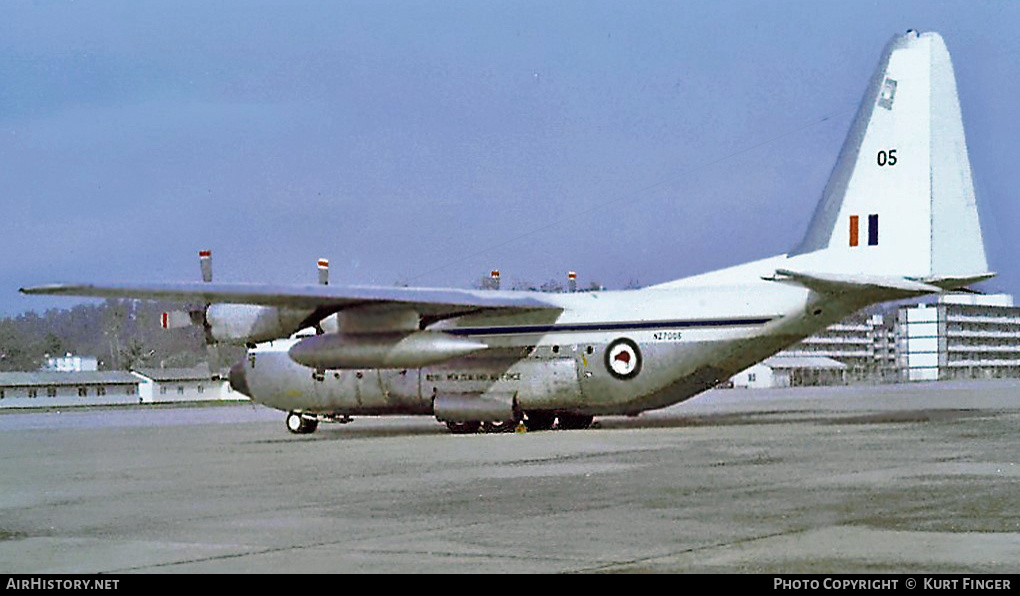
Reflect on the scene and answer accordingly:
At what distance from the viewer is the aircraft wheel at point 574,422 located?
99.7 feet

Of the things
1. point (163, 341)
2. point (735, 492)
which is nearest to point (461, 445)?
point (735, 492)

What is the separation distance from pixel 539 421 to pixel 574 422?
946 mm

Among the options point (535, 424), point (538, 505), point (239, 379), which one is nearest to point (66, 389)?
point (239, 379)

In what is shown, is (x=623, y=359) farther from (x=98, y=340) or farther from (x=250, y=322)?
(x=98, y=340)

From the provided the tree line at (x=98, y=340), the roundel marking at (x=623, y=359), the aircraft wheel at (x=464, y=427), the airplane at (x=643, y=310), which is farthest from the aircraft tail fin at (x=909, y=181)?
the tree line at (x=98, y=340)

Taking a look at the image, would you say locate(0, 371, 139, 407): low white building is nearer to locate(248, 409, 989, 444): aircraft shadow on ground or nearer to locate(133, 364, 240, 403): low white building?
locate(133, 364, 240, 403): low white building

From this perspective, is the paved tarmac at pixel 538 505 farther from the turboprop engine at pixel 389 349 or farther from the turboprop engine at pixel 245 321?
the turboprop engine at pixel 245 321

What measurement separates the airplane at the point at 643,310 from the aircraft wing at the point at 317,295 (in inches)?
2.0

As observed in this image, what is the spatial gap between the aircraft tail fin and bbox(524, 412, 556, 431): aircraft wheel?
7.36m

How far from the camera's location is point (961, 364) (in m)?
166

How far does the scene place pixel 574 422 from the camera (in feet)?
100

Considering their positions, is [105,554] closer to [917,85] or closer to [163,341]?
[917,85]

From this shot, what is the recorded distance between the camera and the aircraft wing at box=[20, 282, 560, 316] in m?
25.1
